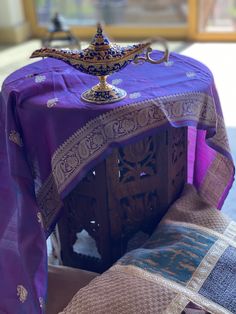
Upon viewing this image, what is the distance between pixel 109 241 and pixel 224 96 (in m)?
1.68

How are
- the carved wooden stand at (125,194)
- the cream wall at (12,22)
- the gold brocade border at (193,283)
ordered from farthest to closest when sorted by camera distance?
the cream wall at (12,22), the carved wooden stand at (125,194), the gold brocade border at (193,283)

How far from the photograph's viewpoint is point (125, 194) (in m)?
1.36

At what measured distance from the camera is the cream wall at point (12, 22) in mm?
4160

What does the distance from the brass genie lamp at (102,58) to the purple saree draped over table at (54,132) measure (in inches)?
1.7

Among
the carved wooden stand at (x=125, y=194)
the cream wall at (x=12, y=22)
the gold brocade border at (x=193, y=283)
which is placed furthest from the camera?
the cream wall at (x=12, y=22)

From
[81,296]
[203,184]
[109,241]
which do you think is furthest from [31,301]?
[203,184]

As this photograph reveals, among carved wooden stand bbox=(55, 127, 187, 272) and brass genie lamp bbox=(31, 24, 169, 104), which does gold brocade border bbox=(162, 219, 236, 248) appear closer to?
carved wooden stand bbox=(55, 127, 187, 272)

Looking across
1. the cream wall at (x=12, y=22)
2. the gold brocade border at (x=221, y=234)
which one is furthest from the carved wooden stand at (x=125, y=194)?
the cream wall at (x=12, y=22)

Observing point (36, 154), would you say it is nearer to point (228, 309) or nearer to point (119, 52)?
point (119, 52)

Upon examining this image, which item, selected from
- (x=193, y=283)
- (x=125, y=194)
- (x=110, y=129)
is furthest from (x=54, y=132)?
(x=193, y=283)

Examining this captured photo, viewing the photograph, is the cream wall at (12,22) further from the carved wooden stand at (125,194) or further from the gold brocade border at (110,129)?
the gold brocade border at (110,129)

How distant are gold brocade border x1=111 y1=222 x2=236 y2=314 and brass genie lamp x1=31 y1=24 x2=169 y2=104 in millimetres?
438

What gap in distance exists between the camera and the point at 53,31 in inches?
139

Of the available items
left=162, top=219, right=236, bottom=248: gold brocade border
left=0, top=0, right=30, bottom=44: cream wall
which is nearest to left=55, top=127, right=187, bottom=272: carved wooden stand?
left=162, top=219, right=236, bottom=248: gold brocade border
